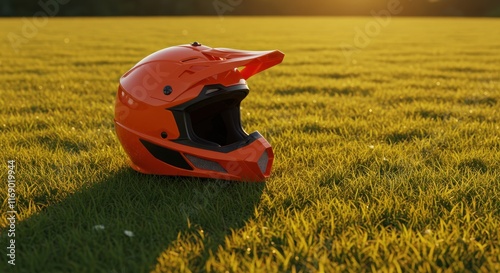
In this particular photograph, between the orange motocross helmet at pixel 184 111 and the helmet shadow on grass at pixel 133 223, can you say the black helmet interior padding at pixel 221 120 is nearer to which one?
the orange motocross helmet at pixel 184 111

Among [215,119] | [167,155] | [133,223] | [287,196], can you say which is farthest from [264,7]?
[133,223]

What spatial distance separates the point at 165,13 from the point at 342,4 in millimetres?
19502

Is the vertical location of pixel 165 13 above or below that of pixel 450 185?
below

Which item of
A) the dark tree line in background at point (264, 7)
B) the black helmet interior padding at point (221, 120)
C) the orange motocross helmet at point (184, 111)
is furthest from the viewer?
the dark tree line in background at point (264, 7)

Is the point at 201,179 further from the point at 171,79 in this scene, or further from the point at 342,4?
the point at 342,4

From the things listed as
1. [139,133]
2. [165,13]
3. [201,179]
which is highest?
[139,133]

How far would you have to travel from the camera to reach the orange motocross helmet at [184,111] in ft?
10.7

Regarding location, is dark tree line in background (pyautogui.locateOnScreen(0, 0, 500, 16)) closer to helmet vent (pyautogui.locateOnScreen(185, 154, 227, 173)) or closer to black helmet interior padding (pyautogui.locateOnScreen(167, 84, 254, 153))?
black helmet interior padding (pyautogui.locateOnScreen(167, 84, 254, 153))

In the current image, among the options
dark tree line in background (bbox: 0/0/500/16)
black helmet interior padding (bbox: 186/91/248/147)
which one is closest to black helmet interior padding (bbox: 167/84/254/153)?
black helmet interior padding (bbox: 186/91/248/147)

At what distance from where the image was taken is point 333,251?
250 cm

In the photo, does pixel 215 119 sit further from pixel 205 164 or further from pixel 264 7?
pixel 264 7

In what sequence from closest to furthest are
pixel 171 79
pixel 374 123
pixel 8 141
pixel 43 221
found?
pixel 43 221, pixel 171 79, pixel 8 141, pixel 374 123

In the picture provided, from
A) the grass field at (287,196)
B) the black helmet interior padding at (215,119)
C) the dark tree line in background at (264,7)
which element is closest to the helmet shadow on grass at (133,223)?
the grass field at (287,196)

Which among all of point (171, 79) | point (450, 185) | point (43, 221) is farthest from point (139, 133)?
point (450, 185)
